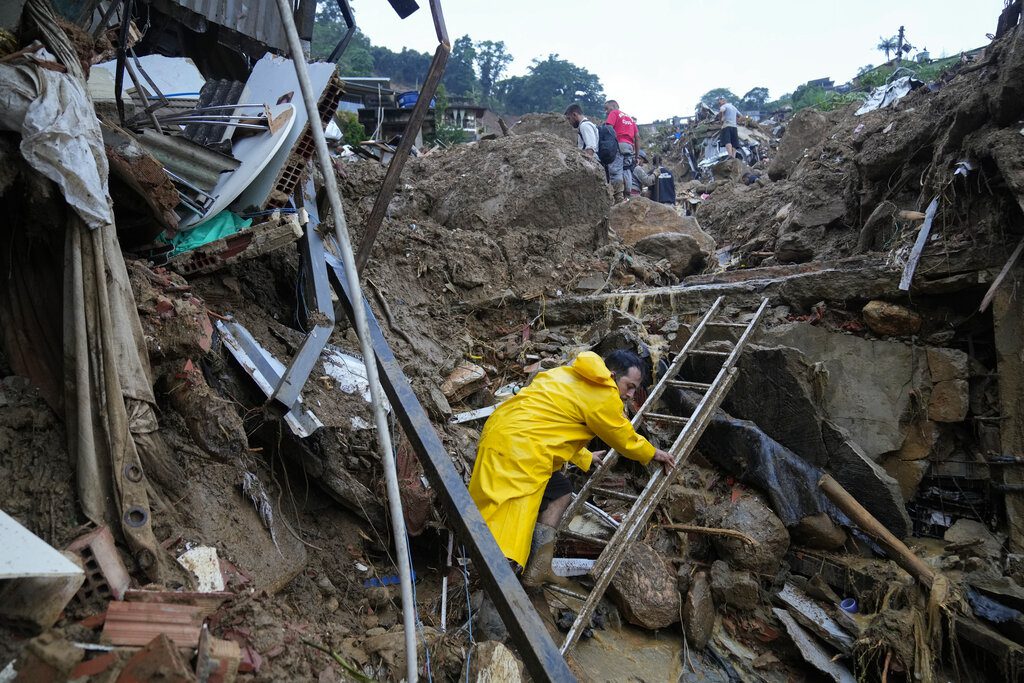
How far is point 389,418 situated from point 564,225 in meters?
4.71

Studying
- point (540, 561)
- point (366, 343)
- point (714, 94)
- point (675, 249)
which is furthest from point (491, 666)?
point (714, 94)

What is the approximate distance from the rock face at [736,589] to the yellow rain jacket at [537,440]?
52.2 inches

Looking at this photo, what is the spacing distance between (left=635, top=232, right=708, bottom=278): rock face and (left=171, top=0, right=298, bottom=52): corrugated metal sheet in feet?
17.0

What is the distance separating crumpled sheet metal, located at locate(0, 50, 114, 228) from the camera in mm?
2361

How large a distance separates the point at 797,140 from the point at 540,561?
1338cm

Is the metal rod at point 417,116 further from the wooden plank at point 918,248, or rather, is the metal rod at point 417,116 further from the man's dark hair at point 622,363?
the wooden plank at point 918,248

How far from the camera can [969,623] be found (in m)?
4.29

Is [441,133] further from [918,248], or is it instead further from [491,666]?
[491,666]

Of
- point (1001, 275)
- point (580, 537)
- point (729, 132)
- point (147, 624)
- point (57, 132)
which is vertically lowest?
point (580, 537)

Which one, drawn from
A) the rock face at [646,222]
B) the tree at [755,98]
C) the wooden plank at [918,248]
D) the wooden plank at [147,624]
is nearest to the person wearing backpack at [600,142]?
the rock face at [646,222]

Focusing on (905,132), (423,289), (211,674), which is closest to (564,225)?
(423,289)

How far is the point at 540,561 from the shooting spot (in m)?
3.82

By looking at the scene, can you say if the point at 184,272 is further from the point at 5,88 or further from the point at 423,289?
the point at 423,289

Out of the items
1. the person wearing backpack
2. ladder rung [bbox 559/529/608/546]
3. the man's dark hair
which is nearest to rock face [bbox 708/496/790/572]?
ladder rung [bbox 559/529/608/546]
